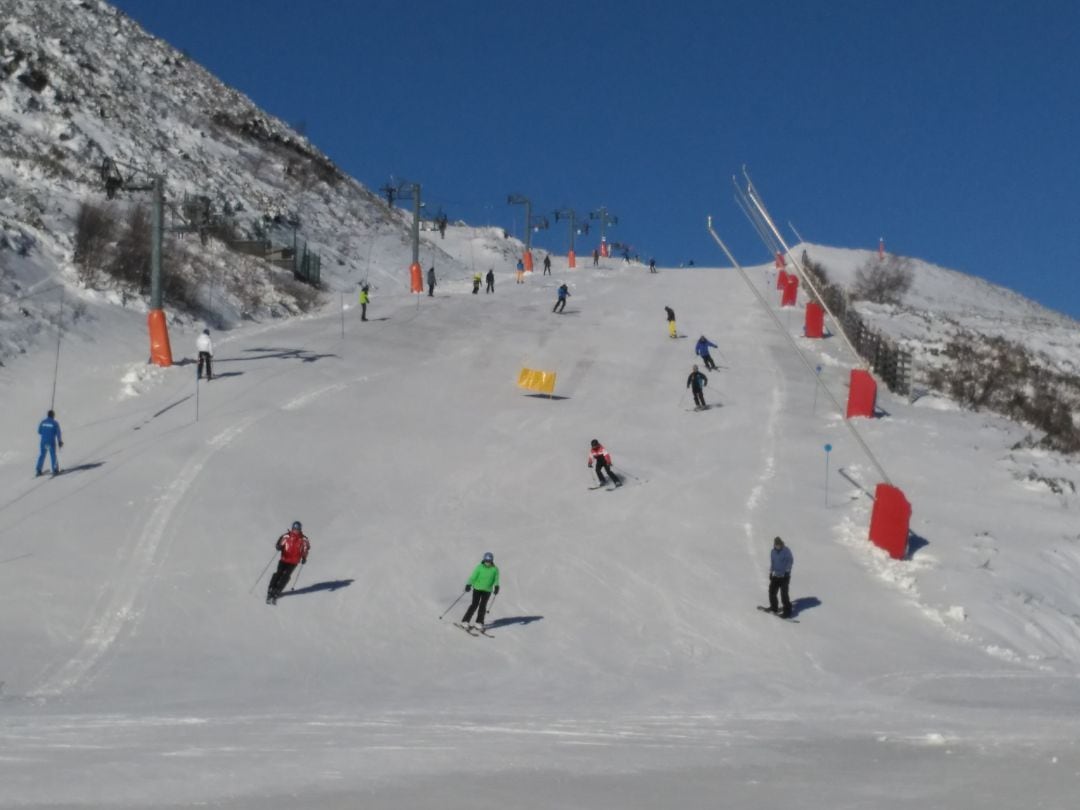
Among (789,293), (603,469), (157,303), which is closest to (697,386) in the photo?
(603,469)

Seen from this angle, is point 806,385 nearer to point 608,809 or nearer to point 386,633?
point 386,633

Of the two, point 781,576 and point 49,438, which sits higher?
point 49,438

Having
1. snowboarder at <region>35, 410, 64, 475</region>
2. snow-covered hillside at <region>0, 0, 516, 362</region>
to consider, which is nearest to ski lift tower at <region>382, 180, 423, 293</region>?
snow-covered hillside at <region>0, 0, 516, 362</region>

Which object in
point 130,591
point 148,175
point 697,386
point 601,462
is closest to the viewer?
point 130,591

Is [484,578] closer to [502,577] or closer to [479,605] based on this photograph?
[479,605]

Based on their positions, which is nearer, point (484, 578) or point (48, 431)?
point (484, 578)

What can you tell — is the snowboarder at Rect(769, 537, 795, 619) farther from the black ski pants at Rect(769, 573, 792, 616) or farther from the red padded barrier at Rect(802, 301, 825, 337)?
the red padded barrier at Rect(802, 301, 825, 337)

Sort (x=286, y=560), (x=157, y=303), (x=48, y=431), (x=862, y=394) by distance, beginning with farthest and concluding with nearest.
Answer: (x=157, y=303) → (x=862, y=394) → (x=48, y=431) → (x=286, y=560)

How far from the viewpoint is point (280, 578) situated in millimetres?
18984

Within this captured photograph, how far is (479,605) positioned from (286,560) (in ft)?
9.44

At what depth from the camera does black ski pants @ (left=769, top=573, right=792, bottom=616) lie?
19.8 m

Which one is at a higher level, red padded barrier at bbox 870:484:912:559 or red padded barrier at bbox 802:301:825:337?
red padded barrier at bbox 802:301:825:337

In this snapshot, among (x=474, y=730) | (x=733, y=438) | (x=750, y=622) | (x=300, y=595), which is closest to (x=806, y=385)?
(x=733, y=438)

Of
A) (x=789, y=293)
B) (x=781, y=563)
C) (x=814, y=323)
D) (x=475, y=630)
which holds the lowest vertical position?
(x=475, y=630)
